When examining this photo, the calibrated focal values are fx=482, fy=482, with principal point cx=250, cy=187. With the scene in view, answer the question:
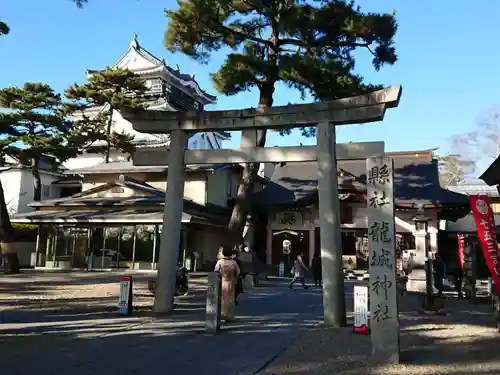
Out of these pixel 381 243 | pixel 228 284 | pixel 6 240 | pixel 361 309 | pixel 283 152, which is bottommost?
pixel 361 309

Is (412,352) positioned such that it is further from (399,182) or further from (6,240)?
(399,182)

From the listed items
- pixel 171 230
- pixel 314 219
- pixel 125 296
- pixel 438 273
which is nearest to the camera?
pixel 125 296

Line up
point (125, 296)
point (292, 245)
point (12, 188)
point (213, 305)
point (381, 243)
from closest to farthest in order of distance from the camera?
point (381, 243) → point (213, 305) → point (125, 296) → point (292, 245) → point (12, 188)

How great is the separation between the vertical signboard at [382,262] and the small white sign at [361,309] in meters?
2.06

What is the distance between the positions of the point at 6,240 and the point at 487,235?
1920 cm

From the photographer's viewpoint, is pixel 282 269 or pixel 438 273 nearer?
pixel 438 273

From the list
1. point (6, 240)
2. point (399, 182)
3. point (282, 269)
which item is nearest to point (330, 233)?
point (6, 240)

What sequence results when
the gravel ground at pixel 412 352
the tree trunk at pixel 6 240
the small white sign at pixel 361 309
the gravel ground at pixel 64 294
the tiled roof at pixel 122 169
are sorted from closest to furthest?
the gravel ground at pixel 412 352 < the small white sign at pixel 361 309 < the gravel ground at pixel 64 294 < the tree trunk at pixel 6 240 < the tiled roof at pixel 122 169

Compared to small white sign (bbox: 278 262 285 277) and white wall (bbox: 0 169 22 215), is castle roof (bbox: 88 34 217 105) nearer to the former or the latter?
white wall (bbox: 0 169 22 215)

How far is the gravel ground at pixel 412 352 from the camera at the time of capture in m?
6.29

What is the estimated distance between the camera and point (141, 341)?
26.1 ft

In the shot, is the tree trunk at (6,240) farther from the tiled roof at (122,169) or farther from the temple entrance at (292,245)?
the temple entrance at (292,245)

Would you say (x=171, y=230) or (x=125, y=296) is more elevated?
(x=171, y=230)

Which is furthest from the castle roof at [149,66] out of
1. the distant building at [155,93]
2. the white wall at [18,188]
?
the white wall at [18,188]
